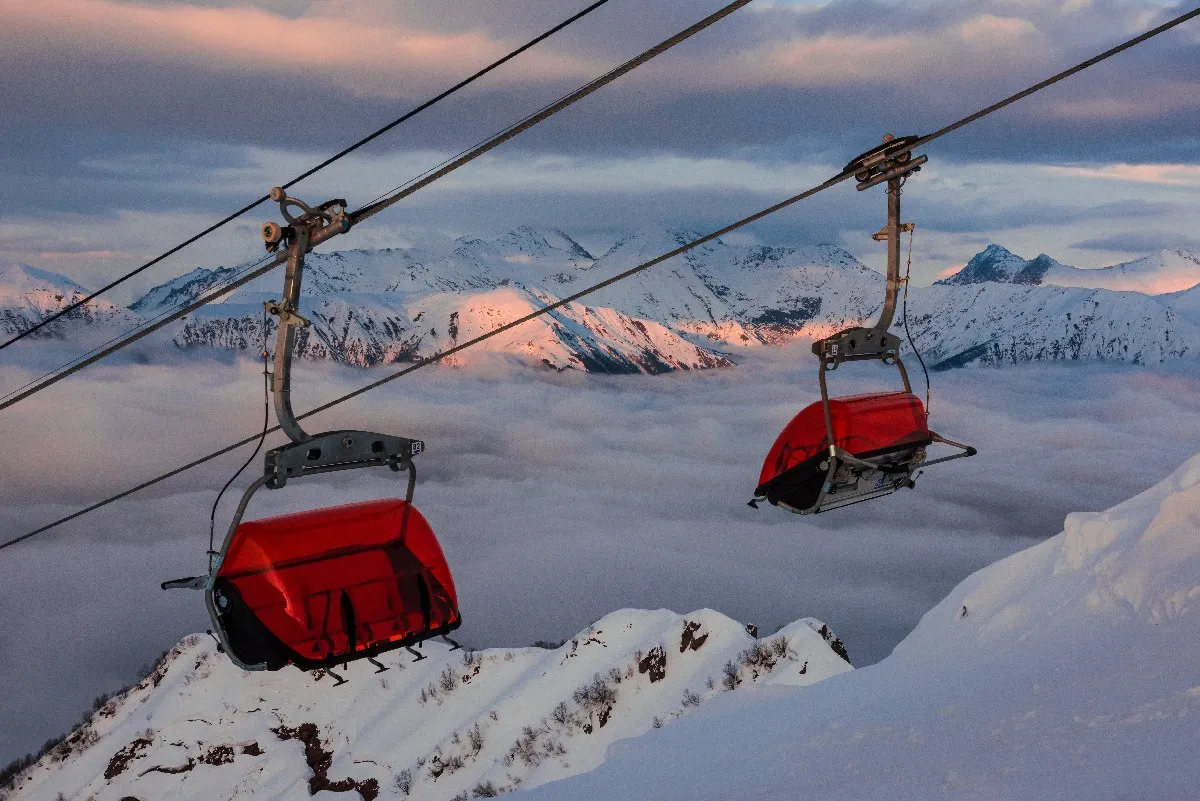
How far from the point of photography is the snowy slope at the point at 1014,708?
10914 mm

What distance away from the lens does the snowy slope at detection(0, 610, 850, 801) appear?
7425 centimetres

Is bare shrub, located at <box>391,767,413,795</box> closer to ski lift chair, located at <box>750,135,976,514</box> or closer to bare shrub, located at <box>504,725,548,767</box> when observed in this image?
bare shrub, located at <box>504,725,548,767</box>

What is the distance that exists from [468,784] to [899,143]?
79.5m

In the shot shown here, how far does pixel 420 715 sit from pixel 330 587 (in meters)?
95.1

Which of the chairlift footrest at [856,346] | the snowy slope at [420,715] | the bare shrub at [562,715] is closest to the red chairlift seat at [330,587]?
the chairlift footrest at [856,346]

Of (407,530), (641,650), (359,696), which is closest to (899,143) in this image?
(407,530)

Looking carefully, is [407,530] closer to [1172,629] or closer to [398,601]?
[398,601]

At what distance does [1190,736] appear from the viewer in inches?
423

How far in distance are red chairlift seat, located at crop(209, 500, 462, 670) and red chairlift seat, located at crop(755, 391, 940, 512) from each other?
13.5ft

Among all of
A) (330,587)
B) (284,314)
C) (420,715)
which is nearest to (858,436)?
(330,587)

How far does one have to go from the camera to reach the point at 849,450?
11.2 meters

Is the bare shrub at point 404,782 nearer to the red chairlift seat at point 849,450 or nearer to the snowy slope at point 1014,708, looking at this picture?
the snowy slope at point 1014,708

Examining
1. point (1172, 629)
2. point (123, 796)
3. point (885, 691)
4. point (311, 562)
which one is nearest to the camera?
point (311, 562)

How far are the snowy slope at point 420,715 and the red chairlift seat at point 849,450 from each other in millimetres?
51345
